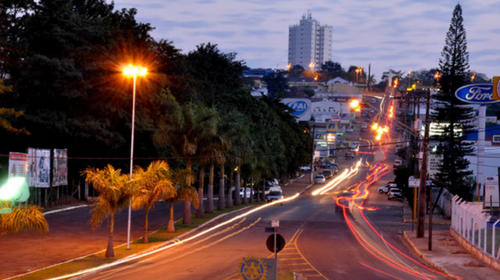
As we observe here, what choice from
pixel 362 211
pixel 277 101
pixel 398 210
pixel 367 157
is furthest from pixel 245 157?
pixel 367 157

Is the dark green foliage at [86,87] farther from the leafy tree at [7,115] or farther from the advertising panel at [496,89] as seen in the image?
the advertising panel at [496,89]

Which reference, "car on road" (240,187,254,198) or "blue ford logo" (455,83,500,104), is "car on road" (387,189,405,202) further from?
"blue ford logo" (455,83,500,104)

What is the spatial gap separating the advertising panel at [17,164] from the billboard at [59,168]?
5835 millimetres

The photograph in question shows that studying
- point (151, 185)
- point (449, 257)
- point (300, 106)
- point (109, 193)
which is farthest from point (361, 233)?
point (300, 106)

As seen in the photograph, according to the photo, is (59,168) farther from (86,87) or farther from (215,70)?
(215,70)

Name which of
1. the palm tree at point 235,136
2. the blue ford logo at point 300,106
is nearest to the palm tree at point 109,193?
the palm tree at point 235,136

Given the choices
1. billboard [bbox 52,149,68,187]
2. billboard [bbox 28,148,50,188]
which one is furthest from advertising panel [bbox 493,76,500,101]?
billboard [bbox 28,148,50,188]

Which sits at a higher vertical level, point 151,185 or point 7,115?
point 7,115

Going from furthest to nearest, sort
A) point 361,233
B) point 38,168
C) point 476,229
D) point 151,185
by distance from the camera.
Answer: point 38,168 < point 361,233 < point 476,229 < point 151,185

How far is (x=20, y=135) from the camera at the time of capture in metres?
63.1

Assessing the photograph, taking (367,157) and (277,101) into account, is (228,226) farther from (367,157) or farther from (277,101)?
(367,157)

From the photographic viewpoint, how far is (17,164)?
4856 cm

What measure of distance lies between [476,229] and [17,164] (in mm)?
33340

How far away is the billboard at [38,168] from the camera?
2063 inches
